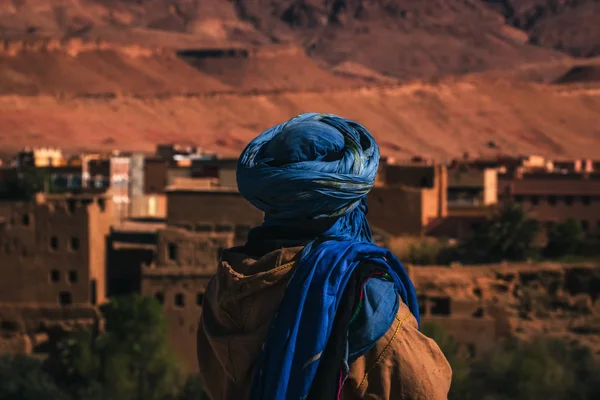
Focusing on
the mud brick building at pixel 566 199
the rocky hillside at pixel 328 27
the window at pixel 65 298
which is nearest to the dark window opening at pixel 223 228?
the window at pixel 65 298

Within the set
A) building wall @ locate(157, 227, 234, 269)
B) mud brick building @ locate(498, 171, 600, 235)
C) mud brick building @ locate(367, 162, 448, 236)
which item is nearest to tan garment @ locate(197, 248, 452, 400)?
building wall @ locate(157, 227, 234, 269)

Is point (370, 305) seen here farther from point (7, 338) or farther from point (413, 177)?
point (413, 177)

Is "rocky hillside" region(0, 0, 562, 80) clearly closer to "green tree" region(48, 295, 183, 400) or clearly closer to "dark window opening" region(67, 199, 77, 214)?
"dark window opening" region(67, 199, 77, 214)

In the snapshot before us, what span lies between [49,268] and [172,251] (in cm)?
293

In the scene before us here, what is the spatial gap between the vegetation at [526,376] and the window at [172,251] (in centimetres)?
568

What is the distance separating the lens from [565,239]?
2938 cm

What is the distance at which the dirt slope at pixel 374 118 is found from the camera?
71500 mm

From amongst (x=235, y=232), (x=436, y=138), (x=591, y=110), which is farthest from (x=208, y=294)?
(x=591, y=110)

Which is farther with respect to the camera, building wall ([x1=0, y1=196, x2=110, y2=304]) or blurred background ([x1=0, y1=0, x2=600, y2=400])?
building wall ([x1=0, y1=196, x2=110, y2=304])

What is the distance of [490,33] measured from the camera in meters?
145

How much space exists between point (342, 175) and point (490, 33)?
475 ft

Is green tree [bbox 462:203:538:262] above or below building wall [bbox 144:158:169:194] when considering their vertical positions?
below

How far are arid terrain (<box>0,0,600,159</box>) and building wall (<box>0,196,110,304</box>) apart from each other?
4014 cm

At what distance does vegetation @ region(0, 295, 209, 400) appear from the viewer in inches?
802
